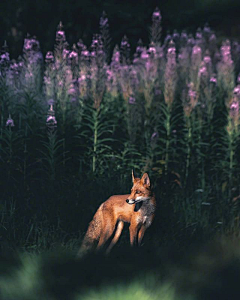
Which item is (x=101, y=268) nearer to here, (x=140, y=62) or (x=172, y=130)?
(x=172, y=130)

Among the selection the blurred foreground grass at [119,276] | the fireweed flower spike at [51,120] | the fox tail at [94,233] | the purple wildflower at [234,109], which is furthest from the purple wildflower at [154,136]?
the fox tail at [94,233]

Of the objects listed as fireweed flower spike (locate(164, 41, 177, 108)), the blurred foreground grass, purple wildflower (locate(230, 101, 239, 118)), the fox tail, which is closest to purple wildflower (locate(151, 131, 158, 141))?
fireweed flower spike (locate(164, 41, 177, 108))

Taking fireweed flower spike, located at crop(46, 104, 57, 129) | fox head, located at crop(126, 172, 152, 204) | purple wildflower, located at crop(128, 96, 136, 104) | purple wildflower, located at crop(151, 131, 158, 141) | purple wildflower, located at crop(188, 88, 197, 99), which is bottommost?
fox head, located at crop(126, 172, 152, 204)

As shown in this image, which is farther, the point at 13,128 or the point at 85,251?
the point at 13,128

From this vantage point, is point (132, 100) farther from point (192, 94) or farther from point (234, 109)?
point (234, 109)

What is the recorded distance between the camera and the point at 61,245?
7.27 metres

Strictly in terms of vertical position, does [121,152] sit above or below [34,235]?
above

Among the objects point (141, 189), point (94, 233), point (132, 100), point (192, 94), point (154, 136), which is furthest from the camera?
point (192, 94)

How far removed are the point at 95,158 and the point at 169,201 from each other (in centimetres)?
128

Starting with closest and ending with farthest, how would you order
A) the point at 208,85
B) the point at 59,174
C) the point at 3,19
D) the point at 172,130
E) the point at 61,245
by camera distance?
the point at 61,245
the point at 59,174
the point at 172,130
the point at 208,85
the point at 3,19

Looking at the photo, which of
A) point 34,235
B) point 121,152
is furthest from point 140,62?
point 34,235

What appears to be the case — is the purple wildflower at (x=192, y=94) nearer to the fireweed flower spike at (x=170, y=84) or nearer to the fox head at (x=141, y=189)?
the fireweed flower spike at (x=170, y=84)

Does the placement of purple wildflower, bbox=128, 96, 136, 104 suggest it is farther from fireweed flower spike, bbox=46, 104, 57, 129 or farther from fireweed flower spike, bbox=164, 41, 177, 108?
fireweed flower spike, bbox=46, 104, 57, 129

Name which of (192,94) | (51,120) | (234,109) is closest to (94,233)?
(51,120)
